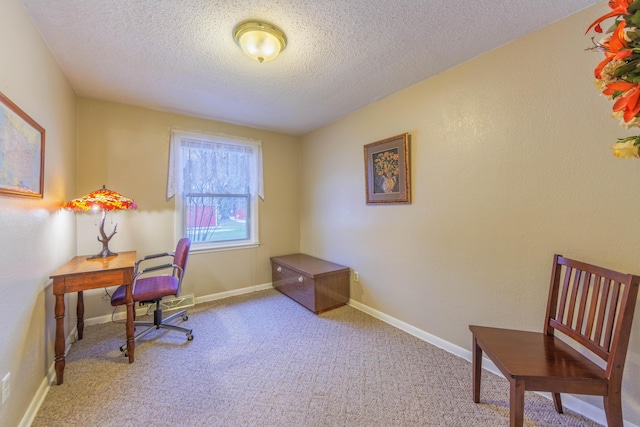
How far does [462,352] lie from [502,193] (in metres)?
1.30

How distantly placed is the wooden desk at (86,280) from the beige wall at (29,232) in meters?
0.08

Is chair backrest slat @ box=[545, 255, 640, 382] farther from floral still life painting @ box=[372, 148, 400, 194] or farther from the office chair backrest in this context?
the office chair backrest

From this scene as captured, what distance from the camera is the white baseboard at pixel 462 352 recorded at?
1.46 m

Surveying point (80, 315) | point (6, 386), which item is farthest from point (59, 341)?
point (80, 315)

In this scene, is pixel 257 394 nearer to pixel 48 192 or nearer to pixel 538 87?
pixel 48 192

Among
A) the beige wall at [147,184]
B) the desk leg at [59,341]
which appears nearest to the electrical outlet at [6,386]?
the desk leg at [59,341]

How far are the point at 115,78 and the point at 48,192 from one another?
1.12 metres

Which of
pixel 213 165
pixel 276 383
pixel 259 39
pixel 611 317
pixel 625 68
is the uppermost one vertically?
pixel 259 39

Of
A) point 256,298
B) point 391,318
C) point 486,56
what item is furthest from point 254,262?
point 486,56

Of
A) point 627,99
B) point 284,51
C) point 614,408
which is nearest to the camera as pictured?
point 627,99

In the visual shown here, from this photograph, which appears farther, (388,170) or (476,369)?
(388,170)

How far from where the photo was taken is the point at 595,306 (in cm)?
130

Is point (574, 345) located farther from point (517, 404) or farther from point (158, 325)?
point (158, 325)

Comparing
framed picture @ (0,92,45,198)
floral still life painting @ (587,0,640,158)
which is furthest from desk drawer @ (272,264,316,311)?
floral still life painting @ (587,0,640,158)
